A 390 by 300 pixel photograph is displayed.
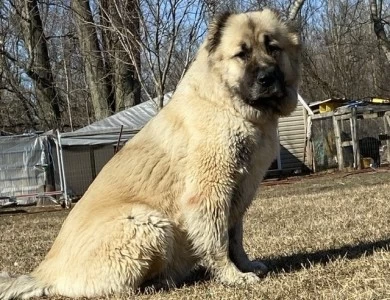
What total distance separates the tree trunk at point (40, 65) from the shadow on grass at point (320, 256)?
21.1 metres

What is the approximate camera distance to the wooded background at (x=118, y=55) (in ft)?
→ 49.6

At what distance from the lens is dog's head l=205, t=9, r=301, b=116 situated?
482cm

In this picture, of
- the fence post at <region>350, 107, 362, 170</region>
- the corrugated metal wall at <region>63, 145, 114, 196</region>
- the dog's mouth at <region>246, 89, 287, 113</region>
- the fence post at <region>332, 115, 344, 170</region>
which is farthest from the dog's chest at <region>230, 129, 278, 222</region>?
the fence post at <region>332, 115, 344, 170</region>

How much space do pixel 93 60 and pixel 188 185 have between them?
18.3 m

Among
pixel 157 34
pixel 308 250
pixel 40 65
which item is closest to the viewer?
pixel 308 250

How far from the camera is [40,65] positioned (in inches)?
1040

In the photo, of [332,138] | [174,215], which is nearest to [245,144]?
[174,215]

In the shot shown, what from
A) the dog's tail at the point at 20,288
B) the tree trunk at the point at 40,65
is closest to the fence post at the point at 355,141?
the tree trunk at the point at 40,65

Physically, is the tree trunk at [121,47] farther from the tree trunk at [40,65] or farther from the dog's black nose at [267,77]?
the dog's black nose at [267,77]

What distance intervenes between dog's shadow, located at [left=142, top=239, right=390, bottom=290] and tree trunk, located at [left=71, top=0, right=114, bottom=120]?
14.5 meters

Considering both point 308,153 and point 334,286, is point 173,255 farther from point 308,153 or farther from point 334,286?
point 308,153

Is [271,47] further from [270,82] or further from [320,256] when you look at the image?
[320,256]

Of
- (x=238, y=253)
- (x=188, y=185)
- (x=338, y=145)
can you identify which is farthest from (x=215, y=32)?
(x=338, y=145)

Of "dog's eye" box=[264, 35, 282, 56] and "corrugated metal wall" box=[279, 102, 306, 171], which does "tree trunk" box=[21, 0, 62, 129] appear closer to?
"corrugated metal wall" box=[279, 102, 306, 171]
